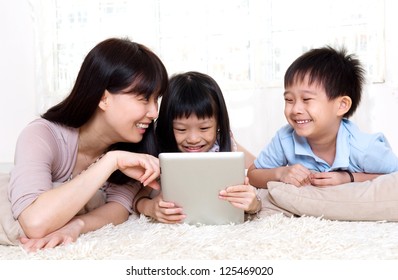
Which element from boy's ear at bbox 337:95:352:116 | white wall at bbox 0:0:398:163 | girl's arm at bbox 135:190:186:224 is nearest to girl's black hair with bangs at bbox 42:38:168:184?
girl's arm at bbox 135:190:186:224

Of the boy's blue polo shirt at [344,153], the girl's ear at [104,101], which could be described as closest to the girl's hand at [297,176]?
the boy's blue polo shirt at [344,153]

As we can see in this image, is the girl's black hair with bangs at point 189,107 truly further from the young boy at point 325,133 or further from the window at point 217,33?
the window at point 217,33

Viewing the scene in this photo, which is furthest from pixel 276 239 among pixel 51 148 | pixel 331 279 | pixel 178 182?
pixel 51 148

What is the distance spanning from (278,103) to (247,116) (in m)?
0.24

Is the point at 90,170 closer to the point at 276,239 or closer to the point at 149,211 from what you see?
the point at 149,211

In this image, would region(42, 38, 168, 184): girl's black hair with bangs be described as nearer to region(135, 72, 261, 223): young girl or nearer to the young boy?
region(135, 72, 261, 223): young girl

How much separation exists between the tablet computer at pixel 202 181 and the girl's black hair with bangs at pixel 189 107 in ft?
1.51

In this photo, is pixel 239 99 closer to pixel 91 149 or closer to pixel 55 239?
pixel 91 149

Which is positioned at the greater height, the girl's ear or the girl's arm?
the girl's ear

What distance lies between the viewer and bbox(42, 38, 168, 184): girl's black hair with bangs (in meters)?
1.38

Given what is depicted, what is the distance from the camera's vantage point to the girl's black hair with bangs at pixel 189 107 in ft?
5.67

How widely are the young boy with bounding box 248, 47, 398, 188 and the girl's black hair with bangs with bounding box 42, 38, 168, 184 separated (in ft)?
1.67

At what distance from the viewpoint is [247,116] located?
333 centimetres

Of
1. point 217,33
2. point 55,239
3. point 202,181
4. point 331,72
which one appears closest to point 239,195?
point 202,181
